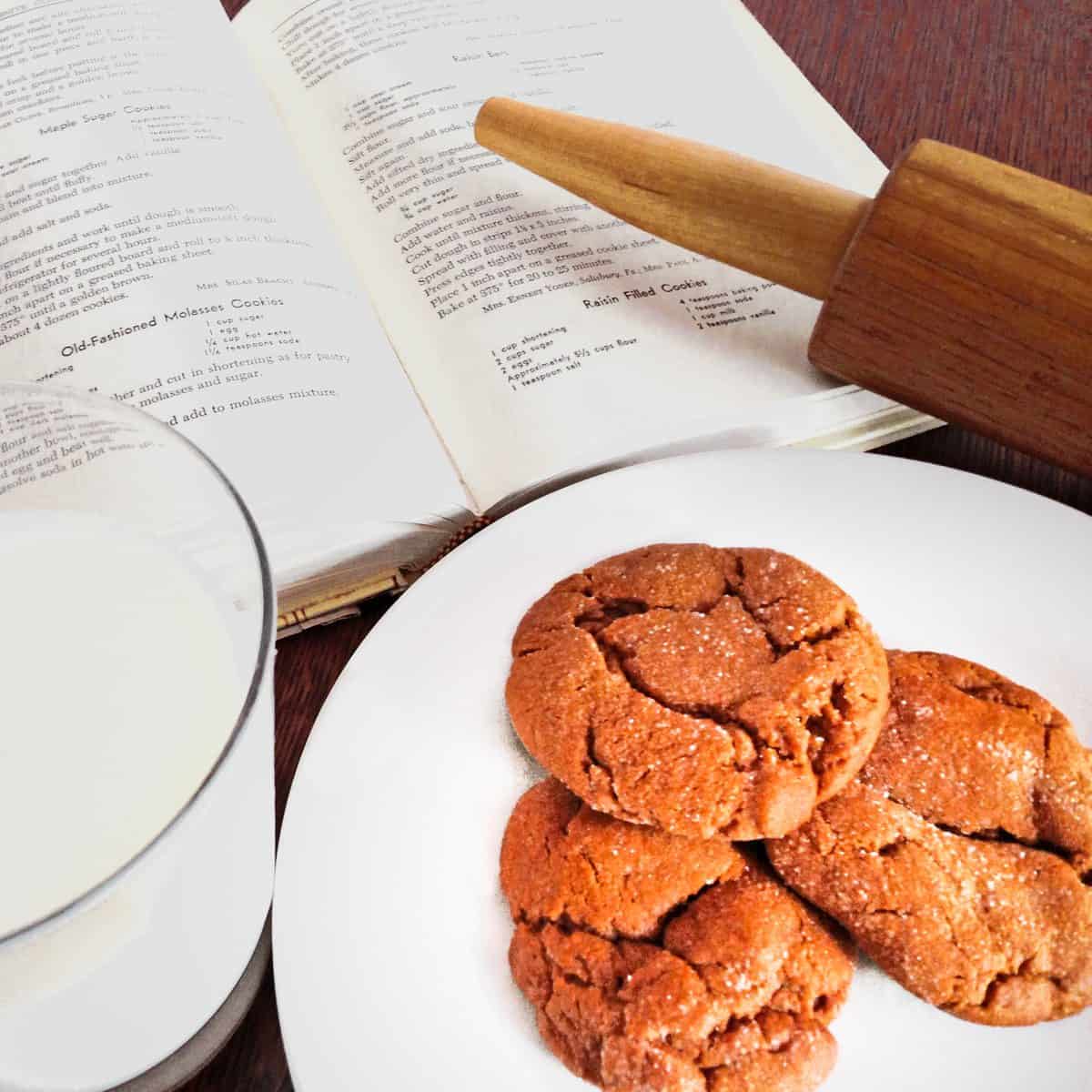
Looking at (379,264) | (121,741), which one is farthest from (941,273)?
(121,741)

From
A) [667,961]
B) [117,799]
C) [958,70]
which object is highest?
[958,70]

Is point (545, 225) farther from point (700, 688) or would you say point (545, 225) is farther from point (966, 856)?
point (966, 856)

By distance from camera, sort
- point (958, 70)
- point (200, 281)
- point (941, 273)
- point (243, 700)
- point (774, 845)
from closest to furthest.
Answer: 1. point (243, 700)
2. point (774, 845)
3. point (941, 273)
4. point (200, 281)
5. point (958, 70)

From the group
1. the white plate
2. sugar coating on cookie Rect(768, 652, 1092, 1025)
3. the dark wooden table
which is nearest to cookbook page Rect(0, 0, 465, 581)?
the white plate

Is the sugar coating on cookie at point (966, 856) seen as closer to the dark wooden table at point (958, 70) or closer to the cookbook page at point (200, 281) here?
the cookbook page at point (200, 281)

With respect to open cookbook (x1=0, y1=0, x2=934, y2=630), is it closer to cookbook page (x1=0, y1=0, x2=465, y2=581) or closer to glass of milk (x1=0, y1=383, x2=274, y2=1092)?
cookbook page (x1=0, y1=0, x2=465, y2=581)

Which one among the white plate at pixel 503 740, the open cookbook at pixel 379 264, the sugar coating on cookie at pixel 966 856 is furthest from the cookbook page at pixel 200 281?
the sugar coating on cookie at pixel 966 856
